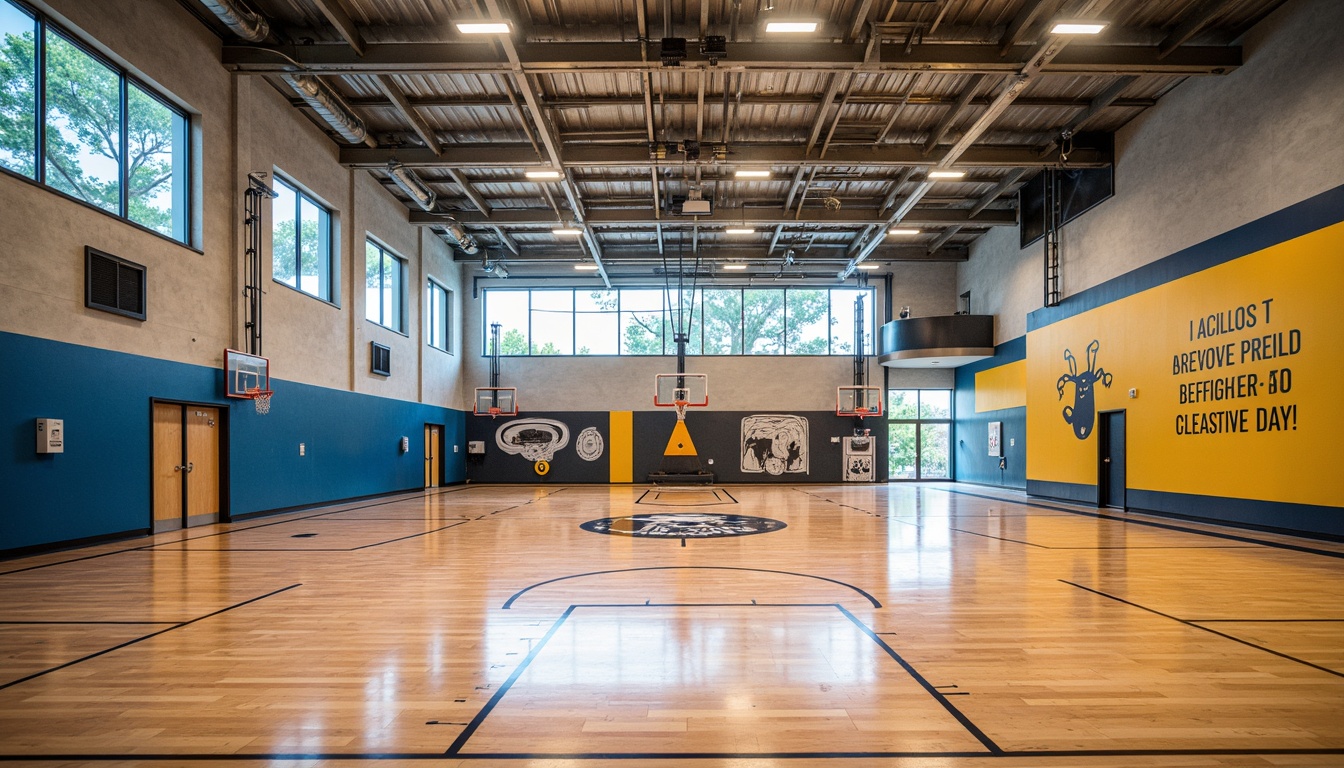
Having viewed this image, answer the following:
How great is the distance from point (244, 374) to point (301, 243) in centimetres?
323

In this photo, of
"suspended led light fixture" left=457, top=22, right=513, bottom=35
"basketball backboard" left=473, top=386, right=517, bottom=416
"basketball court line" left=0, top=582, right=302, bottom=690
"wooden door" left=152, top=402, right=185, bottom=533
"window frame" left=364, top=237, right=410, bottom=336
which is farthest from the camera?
"basketball backboard" left=473, top=386, right=517, bottom=416

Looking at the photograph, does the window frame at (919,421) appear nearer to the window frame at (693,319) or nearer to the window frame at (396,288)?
the window frame at (693,319)

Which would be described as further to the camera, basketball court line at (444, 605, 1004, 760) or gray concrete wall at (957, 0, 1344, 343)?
gray concrete wall at (957, 0, 1344, 343)

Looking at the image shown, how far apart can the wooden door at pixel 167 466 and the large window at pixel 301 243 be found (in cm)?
318

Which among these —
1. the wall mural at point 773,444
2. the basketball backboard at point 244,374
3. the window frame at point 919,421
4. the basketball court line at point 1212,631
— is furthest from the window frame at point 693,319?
the basketball court line at point 1212,631

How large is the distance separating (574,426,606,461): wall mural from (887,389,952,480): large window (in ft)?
31.4

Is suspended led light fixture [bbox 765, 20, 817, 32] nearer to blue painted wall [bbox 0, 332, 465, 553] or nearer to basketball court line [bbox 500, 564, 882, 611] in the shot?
basketball court line [bbox 500, 564, 882, 611]

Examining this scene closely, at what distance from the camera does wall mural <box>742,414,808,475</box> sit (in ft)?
73.7

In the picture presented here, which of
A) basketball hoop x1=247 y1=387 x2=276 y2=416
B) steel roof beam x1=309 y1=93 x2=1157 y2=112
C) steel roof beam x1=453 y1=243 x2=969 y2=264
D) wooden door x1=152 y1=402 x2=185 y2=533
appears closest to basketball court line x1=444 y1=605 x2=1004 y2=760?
wooden door x1=152 y1=402 x2=185 y2=533

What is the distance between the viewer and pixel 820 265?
2250cm

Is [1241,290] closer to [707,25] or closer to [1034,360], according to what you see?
[1034,360]

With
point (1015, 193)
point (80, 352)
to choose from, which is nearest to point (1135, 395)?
point (1015, 193)

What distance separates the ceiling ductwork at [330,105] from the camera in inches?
413

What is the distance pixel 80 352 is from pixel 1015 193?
18.9 meters
